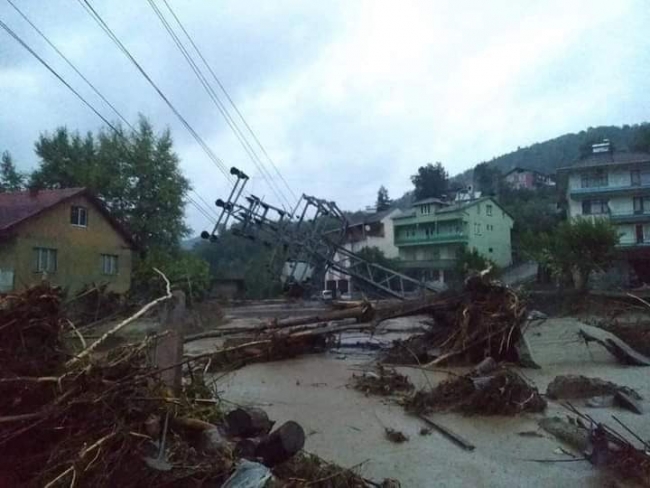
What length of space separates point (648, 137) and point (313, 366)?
128 feet

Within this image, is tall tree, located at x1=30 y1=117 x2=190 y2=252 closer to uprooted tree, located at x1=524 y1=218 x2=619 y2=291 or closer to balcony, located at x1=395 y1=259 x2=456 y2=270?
balcony, located at x1=395 y1=259 x2=456 y2=270

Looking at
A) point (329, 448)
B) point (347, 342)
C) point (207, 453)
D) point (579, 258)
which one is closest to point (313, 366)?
point (347, 342)

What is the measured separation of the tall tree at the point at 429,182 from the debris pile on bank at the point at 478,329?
42.3 meters

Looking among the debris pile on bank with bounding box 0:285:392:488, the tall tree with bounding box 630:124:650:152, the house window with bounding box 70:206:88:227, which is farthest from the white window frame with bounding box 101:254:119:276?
the tall tree with bounding box 630:124:650:152

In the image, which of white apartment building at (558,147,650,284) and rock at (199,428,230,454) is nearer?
rock at (199,428,230,454)

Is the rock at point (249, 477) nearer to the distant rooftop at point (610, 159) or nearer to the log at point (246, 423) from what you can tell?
the log at point (246, 423)

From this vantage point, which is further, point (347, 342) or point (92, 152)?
point (92, 152)

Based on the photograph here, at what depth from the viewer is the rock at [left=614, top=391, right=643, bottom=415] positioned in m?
6.84

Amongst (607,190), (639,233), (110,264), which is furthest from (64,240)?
(639,233)

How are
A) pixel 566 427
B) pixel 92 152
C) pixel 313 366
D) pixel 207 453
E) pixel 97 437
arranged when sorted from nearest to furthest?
pixel 97 437 < pixel 207 453 < pixel 566 427 < pixel 313 366 < pixel 92 152

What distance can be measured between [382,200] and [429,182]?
29.9ft

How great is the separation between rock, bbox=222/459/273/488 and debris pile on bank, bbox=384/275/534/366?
757 centimetres

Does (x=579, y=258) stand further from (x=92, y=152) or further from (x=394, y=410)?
(x=92, y=152)

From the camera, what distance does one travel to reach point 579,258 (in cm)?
2250
